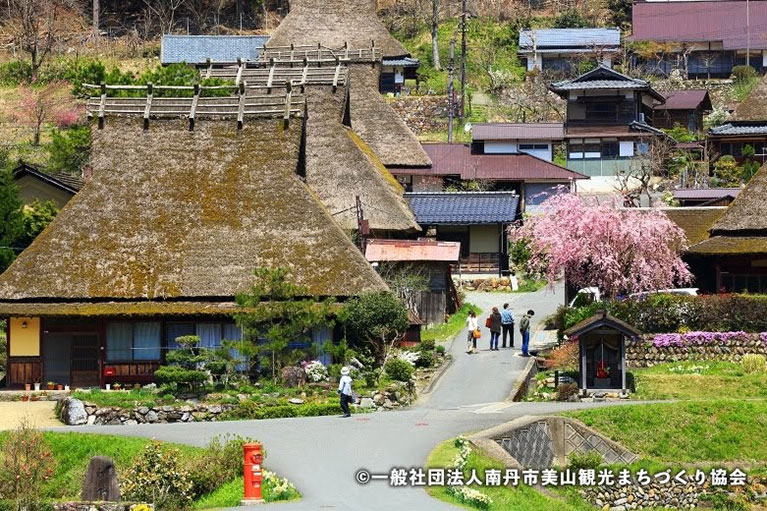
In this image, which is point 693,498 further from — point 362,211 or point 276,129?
point 362,211

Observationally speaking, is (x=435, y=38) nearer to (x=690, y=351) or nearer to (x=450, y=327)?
(x=450, y=327)

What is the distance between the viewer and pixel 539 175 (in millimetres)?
67562

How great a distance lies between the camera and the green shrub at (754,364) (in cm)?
4150

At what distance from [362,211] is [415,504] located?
25.9 metres

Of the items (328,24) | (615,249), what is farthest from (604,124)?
(615,249)

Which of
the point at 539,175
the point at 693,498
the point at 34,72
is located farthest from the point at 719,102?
the point at 693,498

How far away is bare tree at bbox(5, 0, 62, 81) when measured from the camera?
87562mm

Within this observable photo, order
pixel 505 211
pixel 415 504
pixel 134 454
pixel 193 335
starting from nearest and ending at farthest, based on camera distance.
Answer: pixel 415 504 < pixel 134 454 < pixel 193 335 < pixel 505 211

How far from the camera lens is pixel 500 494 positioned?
29672mm

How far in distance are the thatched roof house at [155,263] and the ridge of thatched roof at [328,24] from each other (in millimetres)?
21554

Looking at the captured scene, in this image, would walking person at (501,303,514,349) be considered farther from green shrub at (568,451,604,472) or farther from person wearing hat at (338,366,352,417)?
green shrub at (568,451,604,472)

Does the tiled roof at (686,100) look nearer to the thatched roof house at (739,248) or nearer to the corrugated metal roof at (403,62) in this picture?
the corrugated metal roof at (403,62)

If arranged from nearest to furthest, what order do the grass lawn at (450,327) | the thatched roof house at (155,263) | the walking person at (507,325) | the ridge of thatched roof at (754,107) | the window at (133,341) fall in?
1. the thatched roof house at (155,263)
2. the window at (133,341)
3. the walking person at (507,325)
4. the grass lawn at (450,327)
5. the ridge of thatched roof at (754,107)

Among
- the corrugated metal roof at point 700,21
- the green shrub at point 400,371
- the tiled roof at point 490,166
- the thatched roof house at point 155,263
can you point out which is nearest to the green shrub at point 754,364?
the green shrub at point 400,371
